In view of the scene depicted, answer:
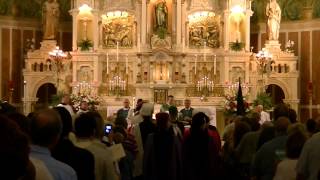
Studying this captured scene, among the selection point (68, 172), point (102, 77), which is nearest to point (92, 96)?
point (102, 77)

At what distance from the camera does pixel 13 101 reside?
26547 mm

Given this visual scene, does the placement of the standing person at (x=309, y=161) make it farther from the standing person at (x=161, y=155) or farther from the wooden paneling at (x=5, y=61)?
the wooden paneling at (x=5, y=61)

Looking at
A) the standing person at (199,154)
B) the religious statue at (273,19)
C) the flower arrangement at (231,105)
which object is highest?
the religious statue at (273,19)

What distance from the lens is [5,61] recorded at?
85.7ft

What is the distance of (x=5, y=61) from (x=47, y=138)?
74.0ft

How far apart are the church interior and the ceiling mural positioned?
Result: 8 centimetres

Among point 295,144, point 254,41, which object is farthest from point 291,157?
point 254,41

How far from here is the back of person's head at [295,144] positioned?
6.52m

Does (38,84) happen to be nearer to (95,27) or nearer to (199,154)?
(95,27)

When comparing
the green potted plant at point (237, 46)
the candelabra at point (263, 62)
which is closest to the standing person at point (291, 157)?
the candelabra at point (263, 62)

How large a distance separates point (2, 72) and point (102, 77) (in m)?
3.76

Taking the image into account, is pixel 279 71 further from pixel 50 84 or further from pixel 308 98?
pixel 50 84

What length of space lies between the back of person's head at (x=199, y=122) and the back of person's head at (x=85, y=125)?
12.9 ft

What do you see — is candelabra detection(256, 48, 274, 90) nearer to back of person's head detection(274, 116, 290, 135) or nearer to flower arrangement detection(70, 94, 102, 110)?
flower arrangement detection(70, 94, 102, 110)
